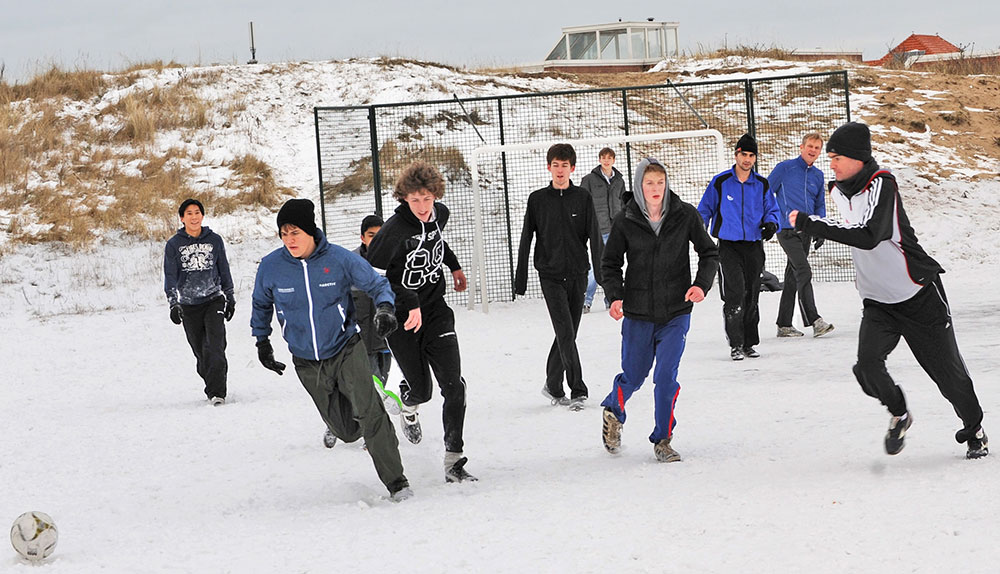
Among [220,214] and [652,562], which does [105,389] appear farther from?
[220,214]

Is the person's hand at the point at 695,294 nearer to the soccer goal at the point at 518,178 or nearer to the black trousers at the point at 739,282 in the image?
the black trousers at the point at 739,282

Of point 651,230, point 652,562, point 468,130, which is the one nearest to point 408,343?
point 651,230

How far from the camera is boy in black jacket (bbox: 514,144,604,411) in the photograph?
25.3 feet

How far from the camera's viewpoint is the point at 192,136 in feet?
80.2

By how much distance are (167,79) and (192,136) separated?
141 inches

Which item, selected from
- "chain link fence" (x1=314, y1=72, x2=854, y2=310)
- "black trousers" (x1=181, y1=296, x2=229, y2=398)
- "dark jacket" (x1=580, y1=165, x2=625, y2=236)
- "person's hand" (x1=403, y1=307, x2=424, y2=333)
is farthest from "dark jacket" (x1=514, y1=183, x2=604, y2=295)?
"chain link fence" (x1=314, y1=72, x2=854, y2=310)

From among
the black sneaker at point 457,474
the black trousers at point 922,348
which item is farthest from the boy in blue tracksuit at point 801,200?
the black sneaker at point 457,474

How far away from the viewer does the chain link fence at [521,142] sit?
15672 millimetres

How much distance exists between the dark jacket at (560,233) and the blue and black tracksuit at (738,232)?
1693mm

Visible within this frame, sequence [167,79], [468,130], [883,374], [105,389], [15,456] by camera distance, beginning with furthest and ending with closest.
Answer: [167,79], [468,130], [105,389], [15,456], [883,374]

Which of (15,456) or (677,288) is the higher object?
(677,288)

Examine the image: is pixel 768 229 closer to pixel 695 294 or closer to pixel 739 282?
pixel 739 282

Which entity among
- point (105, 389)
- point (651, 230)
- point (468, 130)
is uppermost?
point (468, 130)

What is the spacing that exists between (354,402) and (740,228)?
16.0 feet
